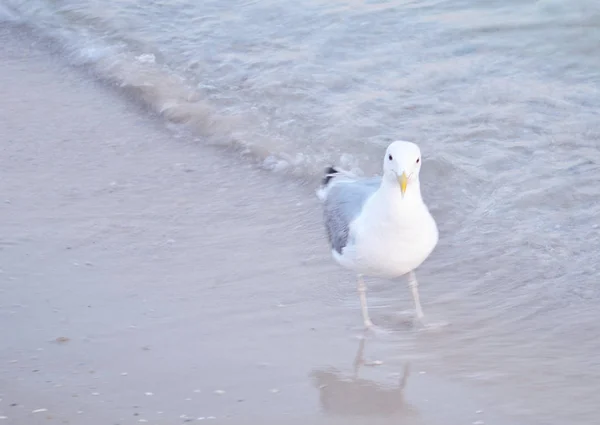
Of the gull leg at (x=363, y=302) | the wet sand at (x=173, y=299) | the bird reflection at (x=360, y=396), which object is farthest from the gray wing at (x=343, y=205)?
the bird reflection at (x=360, y=396)

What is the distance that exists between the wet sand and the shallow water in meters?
0.27

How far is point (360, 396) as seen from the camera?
4254 mm

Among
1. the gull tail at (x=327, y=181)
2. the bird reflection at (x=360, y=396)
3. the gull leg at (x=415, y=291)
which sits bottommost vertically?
the gull leg at (x=415, y=291)

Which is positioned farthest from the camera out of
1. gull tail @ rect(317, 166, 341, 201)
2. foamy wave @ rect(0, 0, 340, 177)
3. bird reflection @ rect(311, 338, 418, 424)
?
foamy wave @ rect(0, 0, 340, 177)

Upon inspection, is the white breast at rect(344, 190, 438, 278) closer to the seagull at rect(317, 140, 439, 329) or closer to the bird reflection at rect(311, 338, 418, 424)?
the seagull at rect(317, 140, 439, 329)

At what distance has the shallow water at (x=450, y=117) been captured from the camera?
4.73m

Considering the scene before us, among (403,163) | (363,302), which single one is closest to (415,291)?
(363,302)

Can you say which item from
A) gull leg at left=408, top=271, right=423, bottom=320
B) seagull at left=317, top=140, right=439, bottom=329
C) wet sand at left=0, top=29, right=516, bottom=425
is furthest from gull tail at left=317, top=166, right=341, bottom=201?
gull leg at left=408, top=271, right=423, bottom=320

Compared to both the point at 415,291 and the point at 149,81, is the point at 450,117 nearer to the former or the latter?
the point at 149,81

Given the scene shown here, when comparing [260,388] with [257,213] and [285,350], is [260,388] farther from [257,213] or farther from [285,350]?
[257,213]

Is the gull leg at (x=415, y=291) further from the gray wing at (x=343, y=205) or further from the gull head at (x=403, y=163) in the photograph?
the gull head at (x=403, y=163)

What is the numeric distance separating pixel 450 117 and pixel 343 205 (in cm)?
261

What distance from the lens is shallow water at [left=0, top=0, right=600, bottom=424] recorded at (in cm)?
473

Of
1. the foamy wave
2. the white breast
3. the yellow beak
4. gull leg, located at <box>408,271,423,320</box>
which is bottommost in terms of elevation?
the foamy wave
